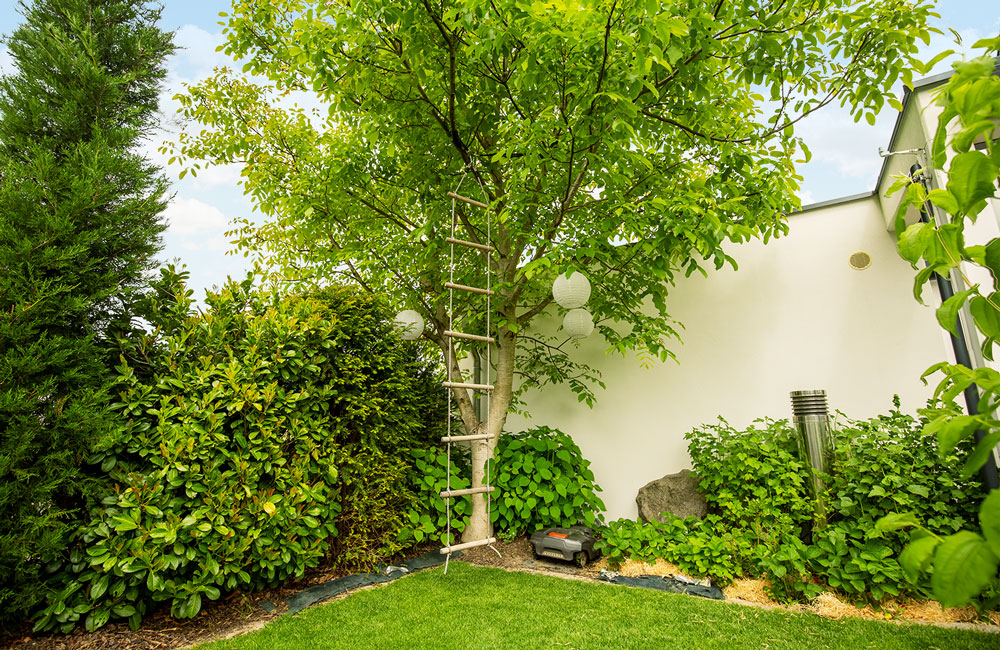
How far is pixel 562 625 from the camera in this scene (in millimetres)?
2787

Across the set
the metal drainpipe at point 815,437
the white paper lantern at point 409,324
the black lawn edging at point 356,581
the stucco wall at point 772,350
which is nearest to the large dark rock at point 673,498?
the stucco wall at point 772,350

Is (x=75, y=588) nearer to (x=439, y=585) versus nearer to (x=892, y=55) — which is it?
(x=439, y=585)

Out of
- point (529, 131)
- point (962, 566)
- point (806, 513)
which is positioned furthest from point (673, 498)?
point (962, 566)

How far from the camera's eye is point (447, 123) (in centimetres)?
385

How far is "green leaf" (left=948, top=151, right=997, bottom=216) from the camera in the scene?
70 centimetres

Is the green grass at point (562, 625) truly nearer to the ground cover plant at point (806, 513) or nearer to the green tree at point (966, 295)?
the ground cover plant at point (806, 513)

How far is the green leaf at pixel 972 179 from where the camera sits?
0.70 m

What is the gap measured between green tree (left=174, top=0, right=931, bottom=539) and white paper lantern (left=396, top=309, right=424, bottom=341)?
44 centimetres

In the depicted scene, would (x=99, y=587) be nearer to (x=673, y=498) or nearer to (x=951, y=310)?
(x=951, y=310)

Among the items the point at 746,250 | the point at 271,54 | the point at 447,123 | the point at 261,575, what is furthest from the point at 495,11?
the point at 261,575

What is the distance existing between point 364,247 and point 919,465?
14.1 ft

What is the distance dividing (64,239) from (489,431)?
3.11 m

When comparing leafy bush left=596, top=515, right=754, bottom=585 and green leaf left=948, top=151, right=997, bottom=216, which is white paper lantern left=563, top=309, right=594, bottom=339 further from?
green leaf left=948, top=151, right=997, bottom=216

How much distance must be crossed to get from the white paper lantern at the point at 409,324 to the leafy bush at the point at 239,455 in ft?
0.57
